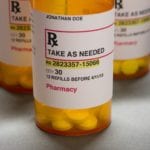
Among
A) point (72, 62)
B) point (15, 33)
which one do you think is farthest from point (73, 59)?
point (15, 33)

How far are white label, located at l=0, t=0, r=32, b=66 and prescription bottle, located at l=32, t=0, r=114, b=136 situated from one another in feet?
0.24

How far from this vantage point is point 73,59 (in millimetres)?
570

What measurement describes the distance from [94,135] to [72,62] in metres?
0.09

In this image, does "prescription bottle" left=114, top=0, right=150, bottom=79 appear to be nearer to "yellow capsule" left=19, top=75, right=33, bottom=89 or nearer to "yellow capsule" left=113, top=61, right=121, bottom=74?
"yellow capsule" left=113, top=61, right=121, bottom=74

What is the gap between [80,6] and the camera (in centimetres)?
59

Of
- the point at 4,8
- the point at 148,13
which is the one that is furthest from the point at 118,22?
the point at 4,8

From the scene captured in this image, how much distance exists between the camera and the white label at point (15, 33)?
66cm

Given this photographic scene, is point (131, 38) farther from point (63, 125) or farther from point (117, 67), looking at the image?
point (63, 125)

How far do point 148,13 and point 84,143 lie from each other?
8.1 inches

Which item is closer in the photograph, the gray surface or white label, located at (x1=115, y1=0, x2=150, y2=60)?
the gray surface

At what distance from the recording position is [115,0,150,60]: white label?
2.28 feet

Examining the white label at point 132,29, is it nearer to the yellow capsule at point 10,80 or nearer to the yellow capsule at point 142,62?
the yellow capsule at point 142,62

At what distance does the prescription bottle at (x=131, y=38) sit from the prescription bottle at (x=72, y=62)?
10 cm

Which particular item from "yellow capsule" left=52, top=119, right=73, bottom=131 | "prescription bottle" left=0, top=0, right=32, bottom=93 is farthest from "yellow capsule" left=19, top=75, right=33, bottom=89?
"yellow capsule" left=52, top=119, right=73, bottom=131
